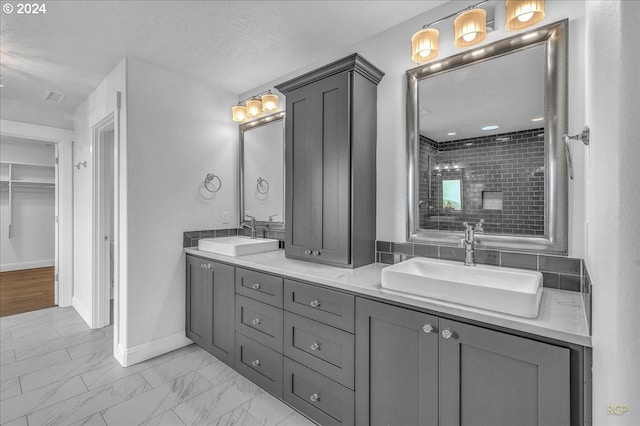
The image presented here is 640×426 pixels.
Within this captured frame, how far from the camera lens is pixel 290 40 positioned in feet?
7.50

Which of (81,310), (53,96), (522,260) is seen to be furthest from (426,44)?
(81,310)

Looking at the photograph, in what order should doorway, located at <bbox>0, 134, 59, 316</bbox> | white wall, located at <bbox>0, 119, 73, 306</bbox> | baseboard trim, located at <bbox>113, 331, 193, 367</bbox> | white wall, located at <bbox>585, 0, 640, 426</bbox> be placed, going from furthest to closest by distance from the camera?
doorway, located at <bbox>0, 134, 59, 316</bbox> < white wall, located at <bbox>0, 119, 73, 306</bbox> < baseboard trim, located at <bbox>113, 331, 193, 367</bbox> < white wall, located at <bbox>585, 0, 640, 426</bbox>

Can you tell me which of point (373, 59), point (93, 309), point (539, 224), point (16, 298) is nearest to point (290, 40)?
point (373, 59)

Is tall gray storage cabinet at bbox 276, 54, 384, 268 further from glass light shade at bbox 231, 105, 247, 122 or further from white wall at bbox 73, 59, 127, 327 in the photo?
white wall at bbox 73, 59, 127, 327

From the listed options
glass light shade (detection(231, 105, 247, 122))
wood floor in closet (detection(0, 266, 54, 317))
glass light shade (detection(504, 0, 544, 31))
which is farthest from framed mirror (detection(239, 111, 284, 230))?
wood floor in closet (detection(0, 266, 54, 317))

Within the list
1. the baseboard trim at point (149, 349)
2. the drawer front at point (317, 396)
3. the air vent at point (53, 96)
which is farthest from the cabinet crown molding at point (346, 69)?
the air vent at point (53, 96)

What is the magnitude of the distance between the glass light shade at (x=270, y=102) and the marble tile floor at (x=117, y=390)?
2323 mm

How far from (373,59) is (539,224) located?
155 centimetres

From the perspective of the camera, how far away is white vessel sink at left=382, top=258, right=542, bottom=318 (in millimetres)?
1104

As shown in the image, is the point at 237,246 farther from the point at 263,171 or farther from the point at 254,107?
the point at 254,107

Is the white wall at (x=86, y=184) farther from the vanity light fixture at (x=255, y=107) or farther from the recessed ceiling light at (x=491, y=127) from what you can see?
the recessed ceiling light at (x=491, y=127)

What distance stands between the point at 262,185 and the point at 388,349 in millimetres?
2079

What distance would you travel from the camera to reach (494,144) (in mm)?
1691

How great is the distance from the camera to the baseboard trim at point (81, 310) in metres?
3.38
